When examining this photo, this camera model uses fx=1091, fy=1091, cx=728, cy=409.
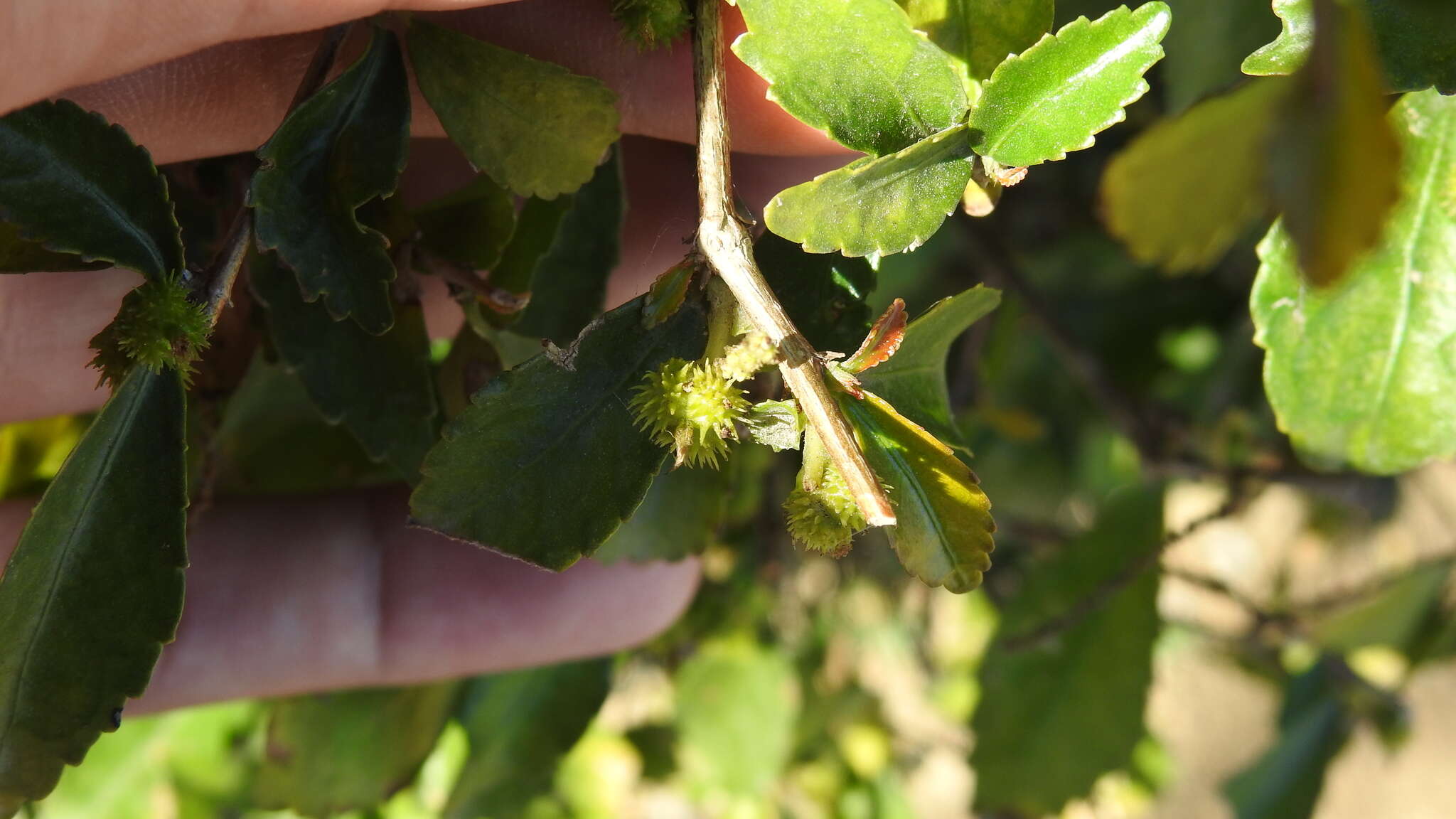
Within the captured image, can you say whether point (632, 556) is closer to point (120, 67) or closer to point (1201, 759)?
point (120, 67)

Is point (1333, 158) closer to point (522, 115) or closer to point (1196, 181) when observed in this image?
point (1196, 181)

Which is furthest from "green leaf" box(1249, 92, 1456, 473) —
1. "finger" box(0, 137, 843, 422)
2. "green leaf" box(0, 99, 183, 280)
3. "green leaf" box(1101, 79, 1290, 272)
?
"green leaf" box(0, 99, 183, 280)

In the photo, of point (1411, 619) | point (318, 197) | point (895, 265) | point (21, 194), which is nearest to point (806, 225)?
point (318, 197)

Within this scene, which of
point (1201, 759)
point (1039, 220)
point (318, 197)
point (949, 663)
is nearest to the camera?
point (318, 197)

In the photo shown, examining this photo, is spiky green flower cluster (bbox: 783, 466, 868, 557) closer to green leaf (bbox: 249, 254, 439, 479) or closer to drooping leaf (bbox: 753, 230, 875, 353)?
drooping leaf (bbox: 753, 230, 875, 353)

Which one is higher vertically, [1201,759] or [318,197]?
[318,197]

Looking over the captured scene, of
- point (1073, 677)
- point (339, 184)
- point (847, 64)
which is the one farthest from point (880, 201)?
point (1073, 677)
